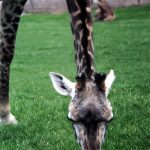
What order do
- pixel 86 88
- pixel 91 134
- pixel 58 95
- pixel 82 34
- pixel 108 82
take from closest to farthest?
1. pixel 91 134
2. pixel 86 88
3. pixel 108 82
4. pixel 82 34
5. pixel 58 95

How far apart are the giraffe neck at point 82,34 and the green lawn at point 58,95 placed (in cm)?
123

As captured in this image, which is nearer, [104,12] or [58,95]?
Result: [58,95]

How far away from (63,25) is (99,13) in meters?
3.09

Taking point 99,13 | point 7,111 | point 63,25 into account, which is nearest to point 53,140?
point 7,111

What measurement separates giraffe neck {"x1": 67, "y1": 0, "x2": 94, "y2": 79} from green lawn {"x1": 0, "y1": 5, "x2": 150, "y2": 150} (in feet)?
4.05

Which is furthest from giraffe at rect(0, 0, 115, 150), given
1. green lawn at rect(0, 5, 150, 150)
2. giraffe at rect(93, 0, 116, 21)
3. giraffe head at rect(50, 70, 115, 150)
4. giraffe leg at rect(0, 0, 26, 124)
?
giraffe at rect(93, 0, 116, 21)

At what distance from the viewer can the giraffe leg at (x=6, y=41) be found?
712cm

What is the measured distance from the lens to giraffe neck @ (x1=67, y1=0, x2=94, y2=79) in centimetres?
511

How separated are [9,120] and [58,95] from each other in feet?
7.08

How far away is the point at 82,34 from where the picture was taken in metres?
5.44

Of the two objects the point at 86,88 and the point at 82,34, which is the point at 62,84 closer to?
the point at 86,88

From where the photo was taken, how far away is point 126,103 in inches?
316

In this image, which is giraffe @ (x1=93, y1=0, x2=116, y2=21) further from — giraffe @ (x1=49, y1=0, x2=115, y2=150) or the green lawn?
giraffe @ (x1=49, y1=0, x2=115, y2=150)

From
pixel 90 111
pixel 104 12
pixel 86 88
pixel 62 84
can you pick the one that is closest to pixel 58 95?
pixel 62 84
